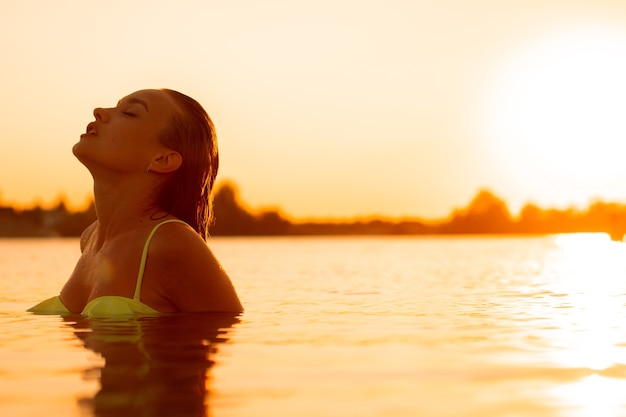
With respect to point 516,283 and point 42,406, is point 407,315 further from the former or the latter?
point 516,283

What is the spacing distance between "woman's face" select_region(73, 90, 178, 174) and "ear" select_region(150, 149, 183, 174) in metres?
0.04

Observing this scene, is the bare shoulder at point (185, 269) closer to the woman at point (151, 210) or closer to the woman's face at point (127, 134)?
the woman at point (151, 210)

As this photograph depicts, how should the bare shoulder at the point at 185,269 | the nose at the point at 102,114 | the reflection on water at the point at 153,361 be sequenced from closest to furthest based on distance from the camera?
the reflection on water at the point at 153,361 < the bare shoulder at the point at 185,269 < the nose at the point at 102,114

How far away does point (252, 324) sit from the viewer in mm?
A: 6344

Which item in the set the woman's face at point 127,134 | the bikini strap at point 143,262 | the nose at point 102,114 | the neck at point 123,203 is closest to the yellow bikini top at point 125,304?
the bikini strap at point 143,262

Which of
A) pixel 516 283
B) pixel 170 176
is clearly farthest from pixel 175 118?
pixel 516 283

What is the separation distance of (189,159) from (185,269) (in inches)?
33.5

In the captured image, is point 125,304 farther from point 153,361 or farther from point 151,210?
point 153,361

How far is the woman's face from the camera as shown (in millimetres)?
6031

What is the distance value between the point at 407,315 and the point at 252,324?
156 cm

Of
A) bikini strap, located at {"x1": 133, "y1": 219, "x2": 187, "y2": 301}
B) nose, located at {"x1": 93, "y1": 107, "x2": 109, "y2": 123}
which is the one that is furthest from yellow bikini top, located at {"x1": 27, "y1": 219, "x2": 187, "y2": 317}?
nose, located at {"x1": 93, "y1": 107, "x2": 109, "y2": 123}

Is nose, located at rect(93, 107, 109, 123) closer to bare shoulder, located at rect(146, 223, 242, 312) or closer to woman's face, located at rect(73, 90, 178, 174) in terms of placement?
woman's face, located at rect(73, 90, 178, 174)

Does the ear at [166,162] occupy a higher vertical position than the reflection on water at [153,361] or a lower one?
higher

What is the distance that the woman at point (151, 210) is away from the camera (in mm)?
5844
